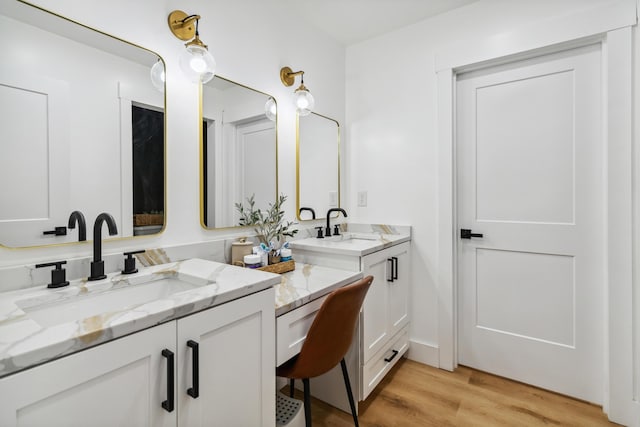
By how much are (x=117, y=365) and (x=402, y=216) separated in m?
1.99

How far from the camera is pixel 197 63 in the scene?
4.58 ft

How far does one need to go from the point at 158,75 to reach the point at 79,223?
2.32 ft

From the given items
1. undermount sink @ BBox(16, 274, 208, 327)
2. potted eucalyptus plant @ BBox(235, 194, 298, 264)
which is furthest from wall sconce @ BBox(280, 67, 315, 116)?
undermount sink @ BBox(16, 274, 208, 327)

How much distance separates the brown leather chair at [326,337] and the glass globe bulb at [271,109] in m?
1.15

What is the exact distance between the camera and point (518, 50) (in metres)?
1.91

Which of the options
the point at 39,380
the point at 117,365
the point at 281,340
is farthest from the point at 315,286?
the point at 39,380

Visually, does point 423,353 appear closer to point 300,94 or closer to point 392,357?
point 392,357

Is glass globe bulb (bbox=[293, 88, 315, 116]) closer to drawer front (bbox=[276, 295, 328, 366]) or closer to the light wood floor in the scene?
drawer front (bbox=[276, 295, 328, 366])

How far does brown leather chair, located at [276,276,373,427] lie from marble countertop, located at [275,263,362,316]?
0.37 ft

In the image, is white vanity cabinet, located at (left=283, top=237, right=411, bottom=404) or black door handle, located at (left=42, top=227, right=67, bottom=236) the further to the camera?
white vanity cabinet, located at (left=283, top=237, right=411, bottom=404)

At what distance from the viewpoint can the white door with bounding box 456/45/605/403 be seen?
1.82 meters

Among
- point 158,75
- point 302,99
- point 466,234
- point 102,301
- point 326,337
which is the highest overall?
point 302,99

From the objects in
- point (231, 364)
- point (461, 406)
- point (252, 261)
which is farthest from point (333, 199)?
point (231, 364)

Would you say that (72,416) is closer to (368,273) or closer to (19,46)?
(19,46)
